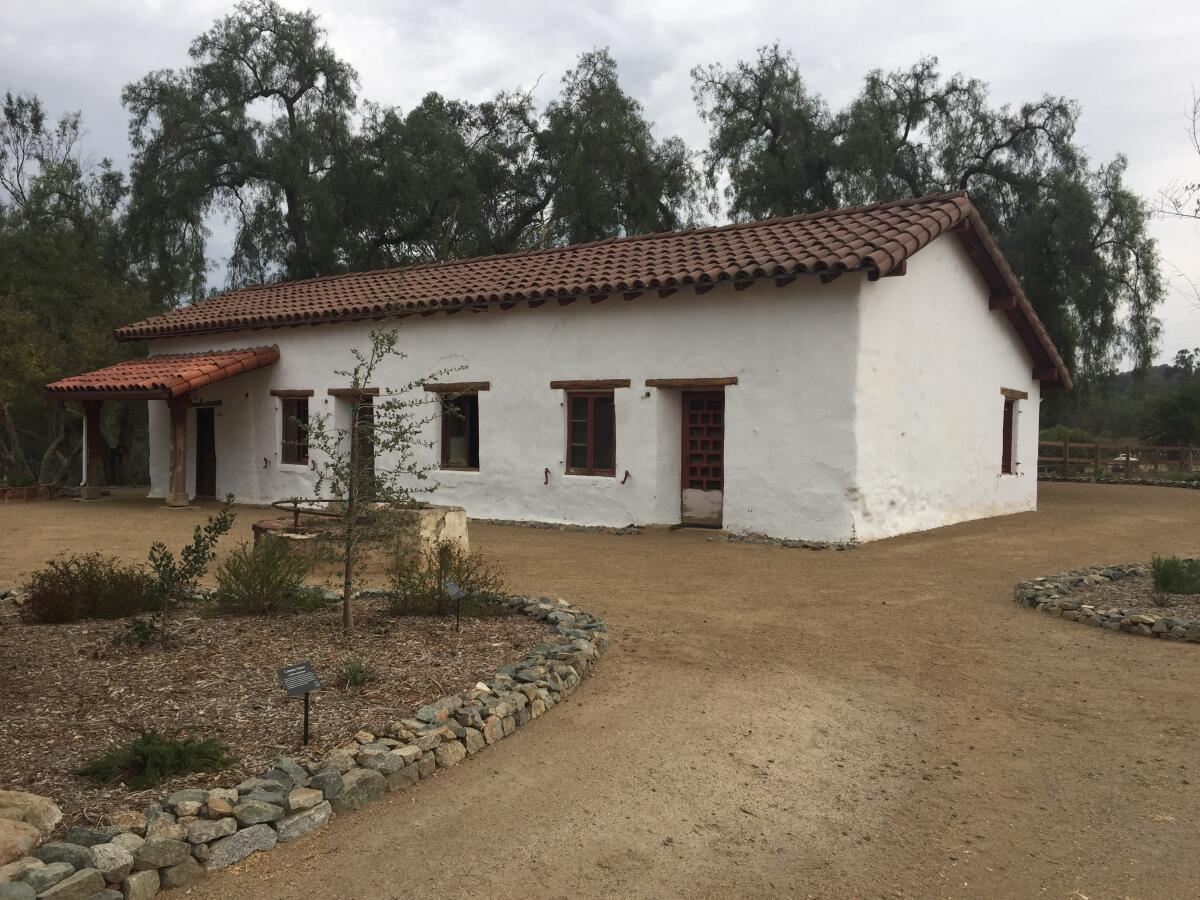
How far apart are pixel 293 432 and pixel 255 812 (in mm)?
14629

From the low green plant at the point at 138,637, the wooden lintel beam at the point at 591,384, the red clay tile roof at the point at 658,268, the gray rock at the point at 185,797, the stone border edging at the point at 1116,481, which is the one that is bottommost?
the stone border edging at the point at 1116,481

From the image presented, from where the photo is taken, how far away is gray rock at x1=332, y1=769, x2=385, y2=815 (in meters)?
3.52

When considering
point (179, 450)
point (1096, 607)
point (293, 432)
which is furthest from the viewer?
point (293, 432)

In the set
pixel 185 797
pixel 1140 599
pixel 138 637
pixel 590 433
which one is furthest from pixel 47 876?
pixel 590 433

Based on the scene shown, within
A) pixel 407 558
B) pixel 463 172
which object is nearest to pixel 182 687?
pixel 407 558

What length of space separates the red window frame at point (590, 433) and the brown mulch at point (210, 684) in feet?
21.4

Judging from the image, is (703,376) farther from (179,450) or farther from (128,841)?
(179,450)

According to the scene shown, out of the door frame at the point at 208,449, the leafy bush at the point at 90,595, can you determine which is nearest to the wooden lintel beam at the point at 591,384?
the leafy bush at the point at 90,595

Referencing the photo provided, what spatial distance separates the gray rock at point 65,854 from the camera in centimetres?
288

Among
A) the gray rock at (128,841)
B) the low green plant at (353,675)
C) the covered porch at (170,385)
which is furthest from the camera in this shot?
the covered porch at (170,385)

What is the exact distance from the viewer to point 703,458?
12.5 m

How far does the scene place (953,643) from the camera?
20.7 feet

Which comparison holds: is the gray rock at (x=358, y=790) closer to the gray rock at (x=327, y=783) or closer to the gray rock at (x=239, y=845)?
the gray rock at (x=327, y=783)

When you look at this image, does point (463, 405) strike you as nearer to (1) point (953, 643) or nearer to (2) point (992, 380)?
(2) point (992, 380)
